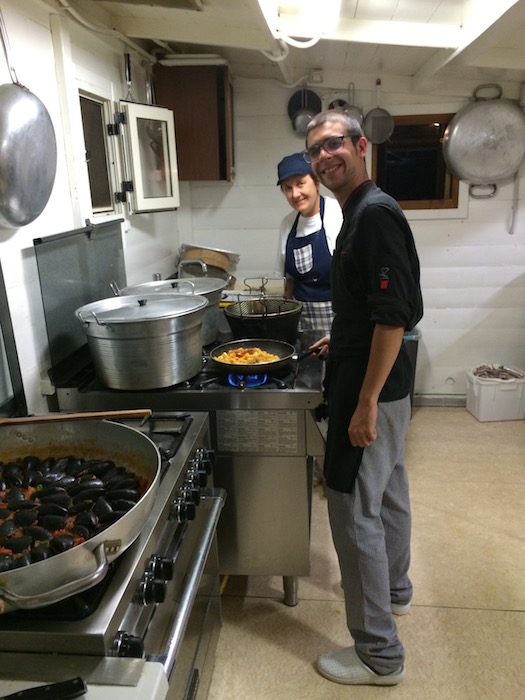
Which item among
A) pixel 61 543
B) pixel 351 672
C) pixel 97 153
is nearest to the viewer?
pixel 61 543

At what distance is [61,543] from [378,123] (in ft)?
10.2

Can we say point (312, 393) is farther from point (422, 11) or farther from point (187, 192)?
point (187, 192)

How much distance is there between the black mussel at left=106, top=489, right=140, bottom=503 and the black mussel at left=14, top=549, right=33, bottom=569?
191 millimetres

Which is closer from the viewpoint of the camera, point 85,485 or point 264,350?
point 85,485

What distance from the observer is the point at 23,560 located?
857mm

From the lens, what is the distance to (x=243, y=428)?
180cm

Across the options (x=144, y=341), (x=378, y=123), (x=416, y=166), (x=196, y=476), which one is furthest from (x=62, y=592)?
(x=416, y=166)

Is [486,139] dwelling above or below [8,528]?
above

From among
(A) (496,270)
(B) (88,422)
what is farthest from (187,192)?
(B) (88,422)


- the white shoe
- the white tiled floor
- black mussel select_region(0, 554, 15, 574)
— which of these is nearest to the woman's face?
the white tiled floor

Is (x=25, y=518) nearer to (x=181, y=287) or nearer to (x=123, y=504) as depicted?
(x=123, y=504)

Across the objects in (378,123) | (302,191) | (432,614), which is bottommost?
(432,614)

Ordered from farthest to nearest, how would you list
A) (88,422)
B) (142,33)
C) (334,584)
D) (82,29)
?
(142,33) < (334,584) < (82,29) < (88,422)

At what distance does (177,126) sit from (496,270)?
2.21m
